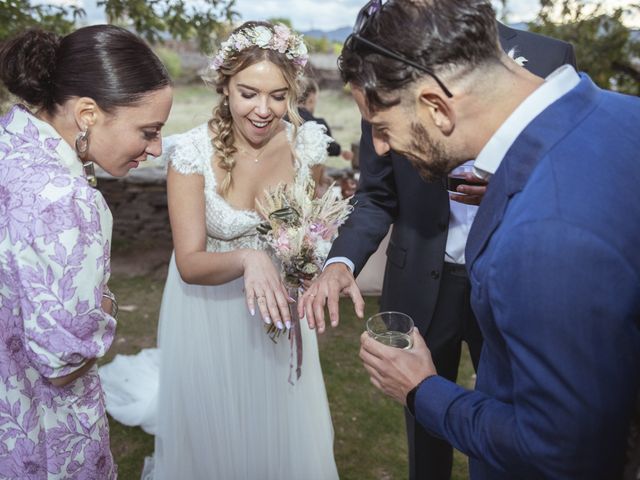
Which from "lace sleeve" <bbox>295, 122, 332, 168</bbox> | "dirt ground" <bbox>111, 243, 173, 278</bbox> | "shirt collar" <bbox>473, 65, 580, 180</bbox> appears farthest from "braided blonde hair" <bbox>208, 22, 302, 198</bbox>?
"dirt ground" <bbox>111, 243, 173, 278</bbox>

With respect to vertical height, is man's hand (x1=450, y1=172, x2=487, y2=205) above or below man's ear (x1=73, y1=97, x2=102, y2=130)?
below

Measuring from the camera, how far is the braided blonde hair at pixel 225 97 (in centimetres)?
275

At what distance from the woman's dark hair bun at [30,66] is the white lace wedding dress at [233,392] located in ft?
3.52

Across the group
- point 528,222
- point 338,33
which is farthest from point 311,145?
point 338,33

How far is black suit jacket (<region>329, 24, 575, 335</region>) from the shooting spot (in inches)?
102

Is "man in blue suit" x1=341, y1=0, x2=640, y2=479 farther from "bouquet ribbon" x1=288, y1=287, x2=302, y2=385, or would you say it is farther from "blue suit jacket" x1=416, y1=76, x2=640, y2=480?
"bouquet ribbon" x1=288, y1=287, x2=302, y2=385

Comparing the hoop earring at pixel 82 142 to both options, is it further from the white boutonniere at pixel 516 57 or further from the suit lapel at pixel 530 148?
the white boutonniere at pixel 516 57

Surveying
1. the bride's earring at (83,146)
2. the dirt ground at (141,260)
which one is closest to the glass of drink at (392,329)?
the bride's earring at (83,146)

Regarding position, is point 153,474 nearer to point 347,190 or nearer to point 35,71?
point 35,71

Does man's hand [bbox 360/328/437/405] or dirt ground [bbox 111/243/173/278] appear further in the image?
dirt ground [bbox 111/243/173/278]

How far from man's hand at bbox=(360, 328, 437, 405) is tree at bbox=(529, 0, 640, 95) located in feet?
18.5

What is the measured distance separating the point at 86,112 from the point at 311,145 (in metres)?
1.48

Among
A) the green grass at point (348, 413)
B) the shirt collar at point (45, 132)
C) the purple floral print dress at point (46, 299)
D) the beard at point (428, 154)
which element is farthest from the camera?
the green grass at point (348, 413)

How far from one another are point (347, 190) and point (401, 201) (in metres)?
3.57
